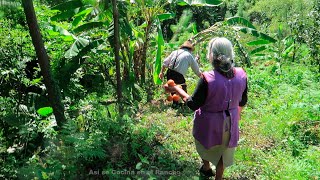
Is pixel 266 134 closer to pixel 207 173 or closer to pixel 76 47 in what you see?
pixel 207 173

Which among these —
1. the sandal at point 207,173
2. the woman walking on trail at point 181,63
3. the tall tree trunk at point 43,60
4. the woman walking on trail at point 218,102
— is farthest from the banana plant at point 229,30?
the woman walking on trail at point 218,102

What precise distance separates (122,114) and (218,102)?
1.93 metres

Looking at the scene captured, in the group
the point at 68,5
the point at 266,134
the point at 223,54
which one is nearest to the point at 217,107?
the point at 223,54

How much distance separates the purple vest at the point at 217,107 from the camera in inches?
120

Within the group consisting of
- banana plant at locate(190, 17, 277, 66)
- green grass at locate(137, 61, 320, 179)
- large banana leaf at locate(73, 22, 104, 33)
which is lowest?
green grass at locate(137, 61, 320, 179)

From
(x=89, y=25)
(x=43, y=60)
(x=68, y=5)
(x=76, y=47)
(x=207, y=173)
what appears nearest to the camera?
(x=207, y=173)

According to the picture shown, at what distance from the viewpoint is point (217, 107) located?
3160 millimetres

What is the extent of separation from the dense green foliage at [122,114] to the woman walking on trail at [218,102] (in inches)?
24.9

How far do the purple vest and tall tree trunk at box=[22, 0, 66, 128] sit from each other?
2.02 m

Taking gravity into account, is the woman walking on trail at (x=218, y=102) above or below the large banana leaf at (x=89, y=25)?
below

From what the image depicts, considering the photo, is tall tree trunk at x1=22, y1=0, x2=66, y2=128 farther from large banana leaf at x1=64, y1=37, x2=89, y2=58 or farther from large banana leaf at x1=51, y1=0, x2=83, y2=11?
large banana leaf at x1=51, y1=0, x2=83, y2=11

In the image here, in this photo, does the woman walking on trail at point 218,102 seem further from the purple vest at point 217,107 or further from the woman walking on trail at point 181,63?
the woman walking on trail at point 181,63

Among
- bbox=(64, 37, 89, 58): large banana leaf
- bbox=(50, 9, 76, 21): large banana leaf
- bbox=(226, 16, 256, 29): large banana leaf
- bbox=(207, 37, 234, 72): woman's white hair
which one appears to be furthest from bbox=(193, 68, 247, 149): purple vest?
bbox=(226, 16, 256, 29): large banana leaf

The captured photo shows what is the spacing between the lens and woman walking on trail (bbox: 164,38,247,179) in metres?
3.03
